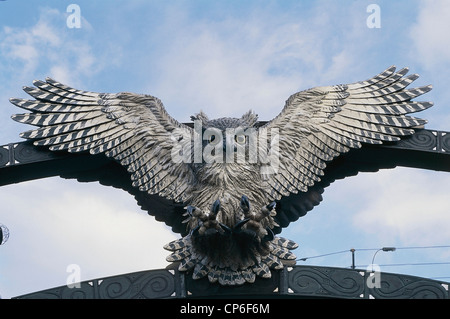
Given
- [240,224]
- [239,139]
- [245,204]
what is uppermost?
[239,139]

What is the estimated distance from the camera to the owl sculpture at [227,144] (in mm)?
15273

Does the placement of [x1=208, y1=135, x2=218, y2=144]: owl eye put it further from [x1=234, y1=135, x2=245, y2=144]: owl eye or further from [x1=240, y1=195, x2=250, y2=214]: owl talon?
[x1=240, y1=195, x2=250, y2=214]: owl talon

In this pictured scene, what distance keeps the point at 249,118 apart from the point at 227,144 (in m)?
1.12

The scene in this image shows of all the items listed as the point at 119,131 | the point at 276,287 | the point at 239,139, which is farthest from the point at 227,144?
the point at 276,287

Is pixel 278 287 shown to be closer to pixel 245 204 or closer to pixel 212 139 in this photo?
pixel 245 204

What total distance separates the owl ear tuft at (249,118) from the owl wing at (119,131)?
0.89 m

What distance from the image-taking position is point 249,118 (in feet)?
55.8

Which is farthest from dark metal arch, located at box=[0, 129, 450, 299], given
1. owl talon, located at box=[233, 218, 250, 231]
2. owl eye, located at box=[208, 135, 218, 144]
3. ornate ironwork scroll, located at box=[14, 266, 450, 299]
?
owl eye, located at box=[208, 135, 218, 144]

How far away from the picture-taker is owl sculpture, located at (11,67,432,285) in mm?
15273

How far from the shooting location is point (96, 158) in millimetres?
16625

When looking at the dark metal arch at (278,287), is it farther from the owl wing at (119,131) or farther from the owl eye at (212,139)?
the owl eye at (212,139)

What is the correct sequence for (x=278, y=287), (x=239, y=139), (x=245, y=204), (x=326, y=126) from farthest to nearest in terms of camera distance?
(x=326, y=126) → (x=239, y=139) → (x=278, y=287) → (x=245, y=204)

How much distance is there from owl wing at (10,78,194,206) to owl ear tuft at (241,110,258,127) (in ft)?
2.92
